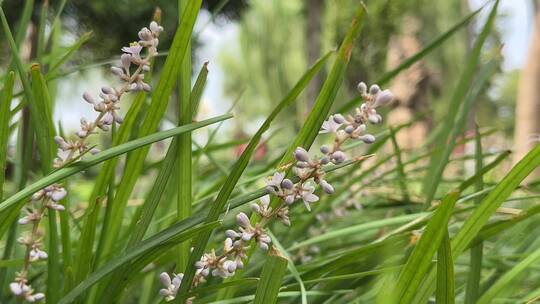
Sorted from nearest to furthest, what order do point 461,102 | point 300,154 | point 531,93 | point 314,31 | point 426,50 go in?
point 300,154 → point 426,50 → point 461,102 → point 531,93 → point 314,31

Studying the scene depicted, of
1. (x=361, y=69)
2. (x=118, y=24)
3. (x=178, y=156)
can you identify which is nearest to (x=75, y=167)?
(x=178, y=156)

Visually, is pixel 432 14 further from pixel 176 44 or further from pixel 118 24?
pixel 176 44

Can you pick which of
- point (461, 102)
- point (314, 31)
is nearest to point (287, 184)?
point (461, 102)

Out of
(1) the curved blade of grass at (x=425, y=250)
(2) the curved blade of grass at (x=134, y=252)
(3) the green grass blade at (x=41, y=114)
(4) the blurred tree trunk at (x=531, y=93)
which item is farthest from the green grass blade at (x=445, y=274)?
(4) the blurred tree trunk at (x=531, y=93)

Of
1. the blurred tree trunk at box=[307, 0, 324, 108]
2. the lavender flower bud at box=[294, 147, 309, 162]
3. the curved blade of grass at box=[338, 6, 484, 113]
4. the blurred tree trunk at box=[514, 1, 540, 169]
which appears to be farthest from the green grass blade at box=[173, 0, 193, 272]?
the blurred tree trunk at box=[307, 0, 324, 108]

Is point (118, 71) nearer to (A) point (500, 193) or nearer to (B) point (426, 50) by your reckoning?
(A) point (500, 193)
